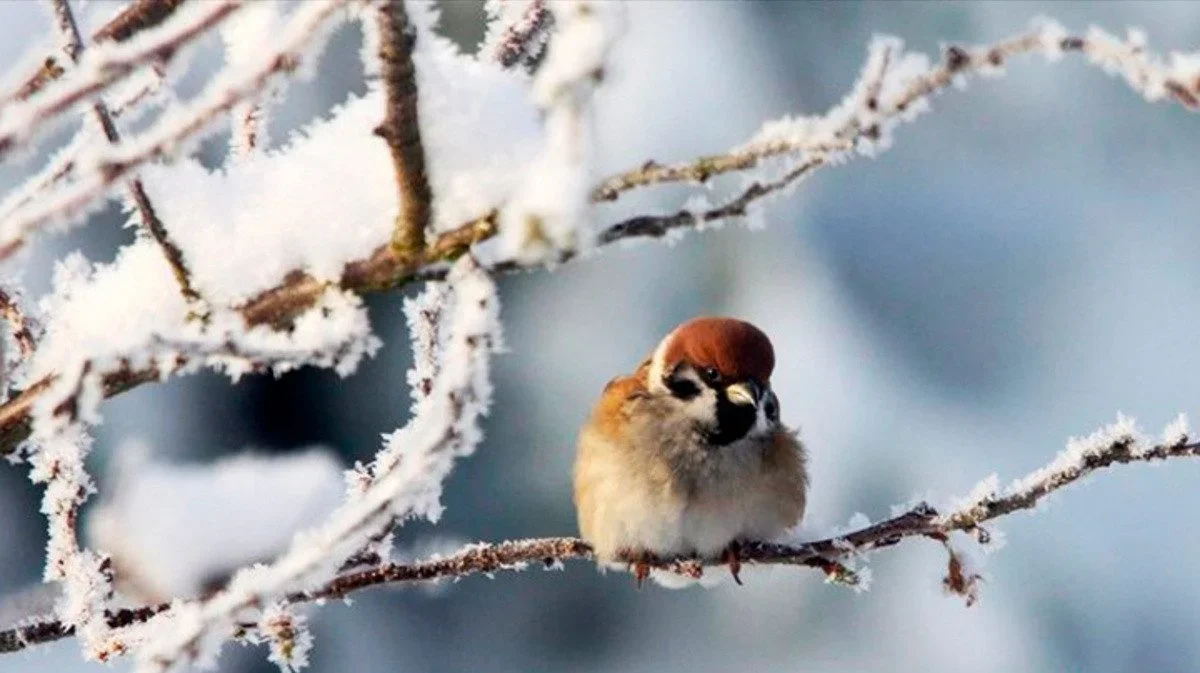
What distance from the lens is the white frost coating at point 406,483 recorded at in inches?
40.3

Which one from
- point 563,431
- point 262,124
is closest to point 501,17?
→ point 262,124

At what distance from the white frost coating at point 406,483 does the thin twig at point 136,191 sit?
197 mm

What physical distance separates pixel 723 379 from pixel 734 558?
37 cm

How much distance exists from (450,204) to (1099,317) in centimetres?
1134

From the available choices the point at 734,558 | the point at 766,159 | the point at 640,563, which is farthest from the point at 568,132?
the point at 640,563

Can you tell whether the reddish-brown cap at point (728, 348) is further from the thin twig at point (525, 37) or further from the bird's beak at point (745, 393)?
the thin twig at point (525, 37)

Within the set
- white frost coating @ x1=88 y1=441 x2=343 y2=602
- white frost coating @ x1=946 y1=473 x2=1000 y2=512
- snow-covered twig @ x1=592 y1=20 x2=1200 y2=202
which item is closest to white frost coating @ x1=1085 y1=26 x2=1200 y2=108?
snow-covered twig @ x1=592 y1=20 x2=1200 y2=202

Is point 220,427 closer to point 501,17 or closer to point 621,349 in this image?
point 621,349

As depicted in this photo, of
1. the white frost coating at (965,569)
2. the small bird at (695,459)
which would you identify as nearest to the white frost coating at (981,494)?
the white frost coating at (965,569)

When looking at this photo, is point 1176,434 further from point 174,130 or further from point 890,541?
point 174,130

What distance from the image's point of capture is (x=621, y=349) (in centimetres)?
859

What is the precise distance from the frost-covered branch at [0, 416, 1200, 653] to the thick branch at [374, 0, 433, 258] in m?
0.43

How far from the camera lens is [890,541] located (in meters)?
1.84

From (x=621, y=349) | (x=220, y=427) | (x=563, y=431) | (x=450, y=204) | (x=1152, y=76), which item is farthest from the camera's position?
(x=621, y=349)
